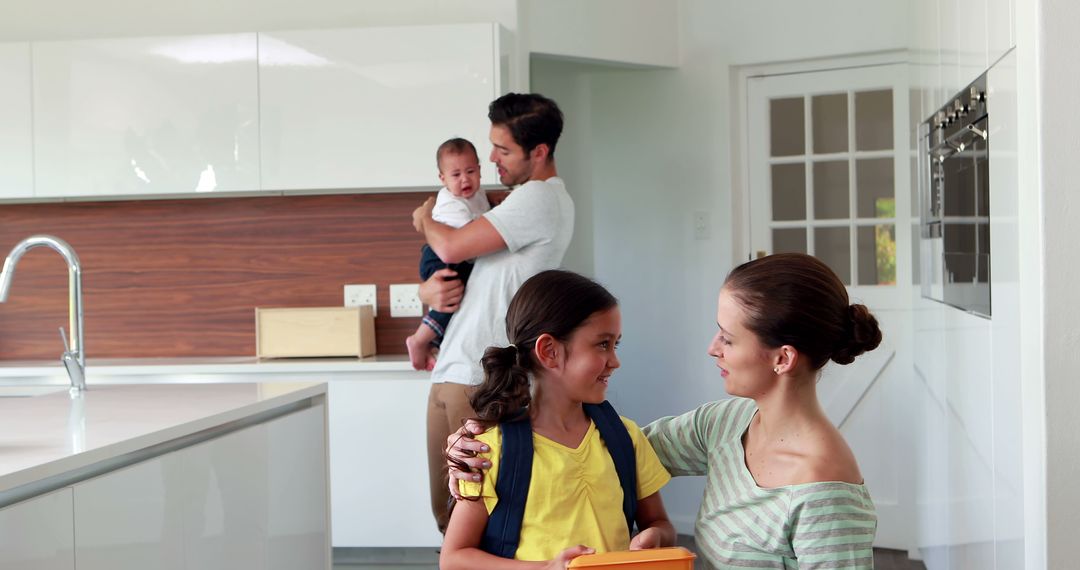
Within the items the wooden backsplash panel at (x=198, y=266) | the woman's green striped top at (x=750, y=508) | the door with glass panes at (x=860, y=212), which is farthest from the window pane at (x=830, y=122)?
the woman's green striped top at (x=750, y=508)

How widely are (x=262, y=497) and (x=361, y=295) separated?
1.96 m

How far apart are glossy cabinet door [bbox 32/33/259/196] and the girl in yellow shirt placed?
8.37ft

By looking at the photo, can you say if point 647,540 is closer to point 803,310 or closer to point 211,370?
point 803,310

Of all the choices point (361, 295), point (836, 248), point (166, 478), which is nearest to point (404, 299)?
point (361, 295)

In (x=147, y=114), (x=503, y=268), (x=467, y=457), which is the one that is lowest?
(x=467, y=457)

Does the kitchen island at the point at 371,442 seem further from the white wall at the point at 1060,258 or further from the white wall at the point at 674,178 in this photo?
the white wall at the point at 1060,258

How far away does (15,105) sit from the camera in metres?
4.01

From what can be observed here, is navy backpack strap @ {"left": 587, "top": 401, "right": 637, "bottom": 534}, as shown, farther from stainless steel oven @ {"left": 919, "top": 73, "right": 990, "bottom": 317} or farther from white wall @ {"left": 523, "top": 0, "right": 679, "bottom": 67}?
white wall @ {"left": 523, "top": 0, "right": 679, "bottom": 67}

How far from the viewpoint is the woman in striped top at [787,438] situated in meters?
1.36

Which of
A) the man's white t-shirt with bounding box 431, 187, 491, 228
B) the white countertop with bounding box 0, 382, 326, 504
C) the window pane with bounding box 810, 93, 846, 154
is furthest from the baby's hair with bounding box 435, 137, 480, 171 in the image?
the window pane with bounding box 810, 93, 846, 154

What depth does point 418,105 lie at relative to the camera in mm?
3826

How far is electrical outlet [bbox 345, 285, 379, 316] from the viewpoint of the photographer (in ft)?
14.1

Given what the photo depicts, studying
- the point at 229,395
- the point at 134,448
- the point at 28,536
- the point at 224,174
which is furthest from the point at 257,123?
the point at 28,536

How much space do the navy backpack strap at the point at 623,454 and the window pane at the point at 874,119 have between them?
3.19 meters
